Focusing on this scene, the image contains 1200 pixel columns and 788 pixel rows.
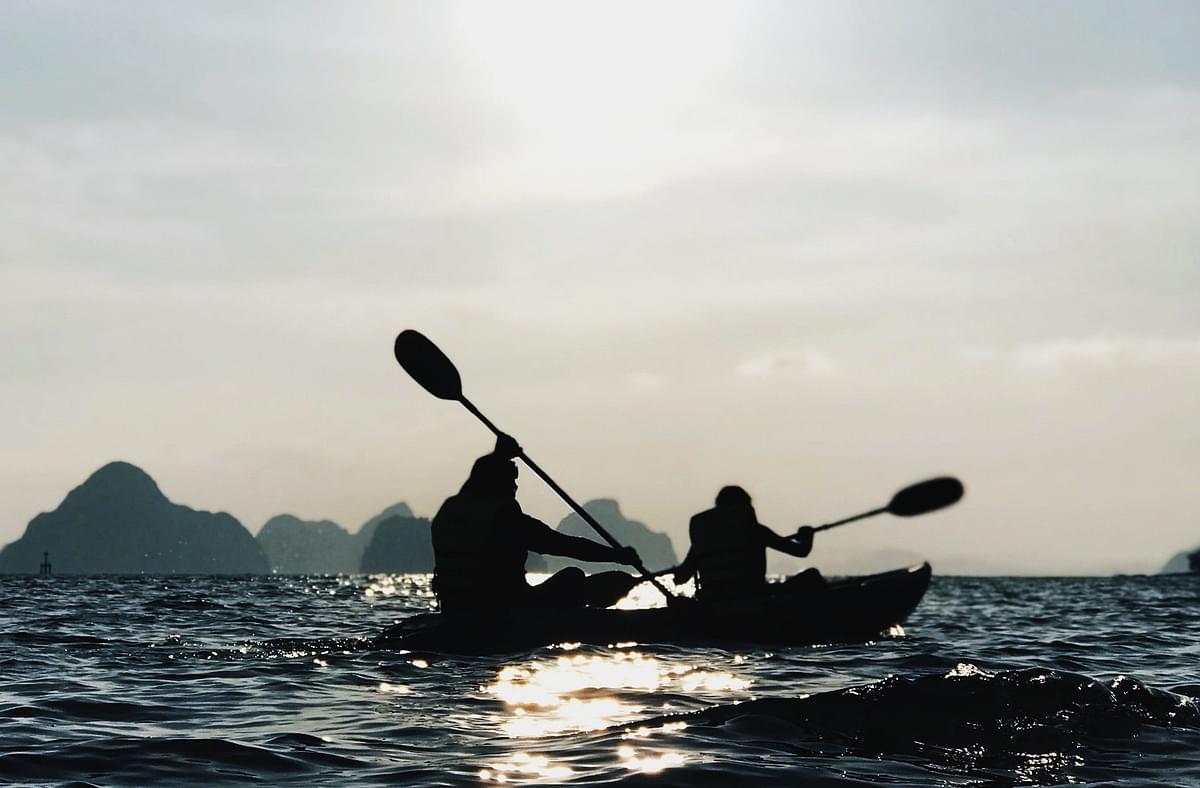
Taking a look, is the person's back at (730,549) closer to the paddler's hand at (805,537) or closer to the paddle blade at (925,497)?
the paddler's hand at (805,537)

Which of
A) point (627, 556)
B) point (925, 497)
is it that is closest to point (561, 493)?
point (627, 556)

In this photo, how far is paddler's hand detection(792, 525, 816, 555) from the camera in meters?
15.3

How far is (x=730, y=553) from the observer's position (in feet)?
47.1

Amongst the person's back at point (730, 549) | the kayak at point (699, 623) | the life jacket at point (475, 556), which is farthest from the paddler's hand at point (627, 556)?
the person's back at point (730, 549)

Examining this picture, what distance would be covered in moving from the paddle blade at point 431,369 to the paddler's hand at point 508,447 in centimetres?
218

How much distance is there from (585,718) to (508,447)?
5.27 m

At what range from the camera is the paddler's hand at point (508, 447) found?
12.4 meters

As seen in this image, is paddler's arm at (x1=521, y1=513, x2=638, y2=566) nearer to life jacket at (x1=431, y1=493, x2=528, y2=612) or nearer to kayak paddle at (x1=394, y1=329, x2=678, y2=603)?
life jacket at (x1=431, y1=493, x2=528, y2=612)

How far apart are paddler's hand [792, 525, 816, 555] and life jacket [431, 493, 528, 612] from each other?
14.7 feet

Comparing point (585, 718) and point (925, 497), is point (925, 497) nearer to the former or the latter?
point (925, 497)

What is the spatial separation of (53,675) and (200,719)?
9.97 feet

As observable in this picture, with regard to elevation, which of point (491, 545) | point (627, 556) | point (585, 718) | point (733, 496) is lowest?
point (585, 718)

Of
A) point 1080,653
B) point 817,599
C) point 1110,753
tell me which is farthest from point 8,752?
point 1080,653

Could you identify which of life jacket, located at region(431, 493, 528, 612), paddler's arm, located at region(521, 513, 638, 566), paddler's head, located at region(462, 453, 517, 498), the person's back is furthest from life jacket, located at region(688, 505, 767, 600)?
paddler's head, located at region(462, 453, 517, 498)
